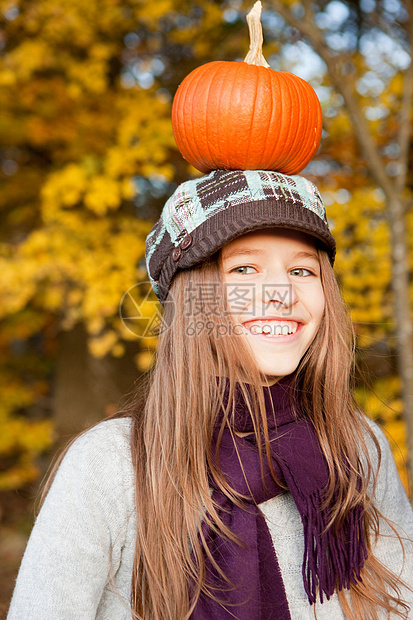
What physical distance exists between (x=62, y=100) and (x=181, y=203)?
12.2 feet

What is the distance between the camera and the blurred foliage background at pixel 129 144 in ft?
12.6

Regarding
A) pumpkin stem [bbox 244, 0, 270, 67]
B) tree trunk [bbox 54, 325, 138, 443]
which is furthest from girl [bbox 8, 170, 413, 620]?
tree trunk [bbox 54, 325, 138, 443]

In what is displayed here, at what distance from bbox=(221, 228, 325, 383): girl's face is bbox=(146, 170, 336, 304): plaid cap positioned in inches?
3.5

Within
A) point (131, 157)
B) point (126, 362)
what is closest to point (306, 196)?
point (131, 157)

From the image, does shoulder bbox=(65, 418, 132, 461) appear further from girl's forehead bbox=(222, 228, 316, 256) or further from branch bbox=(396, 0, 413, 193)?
branch bbox=(396, 0, 413, 193)

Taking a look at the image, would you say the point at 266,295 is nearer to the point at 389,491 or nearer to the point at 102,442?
the point at 102,442

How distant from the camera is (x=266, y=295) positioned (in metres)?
1.68

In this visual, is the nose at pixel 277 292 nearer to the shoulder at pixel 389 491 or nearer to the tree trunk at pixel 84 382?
the shoulder at pixel 389 491

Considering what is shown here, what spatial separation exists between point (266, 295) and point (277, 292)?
3cm

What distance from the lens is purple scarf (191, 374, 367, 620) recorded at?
5.05 feet

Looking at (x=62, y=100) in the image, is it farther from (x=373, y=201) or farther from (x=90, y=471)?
(x=90, y=471)

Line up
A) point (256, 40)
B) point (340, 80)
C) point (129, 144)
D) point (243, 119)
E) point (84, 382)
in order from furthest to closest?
point (84, 382)
point (129, 144)
point (340, 80)
point (256, 40)
point (243, 119)

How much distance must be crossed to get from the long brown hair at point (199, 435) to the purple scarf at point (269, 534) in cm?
4

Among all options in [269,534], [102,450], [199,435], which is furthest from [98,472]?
[269,534]
